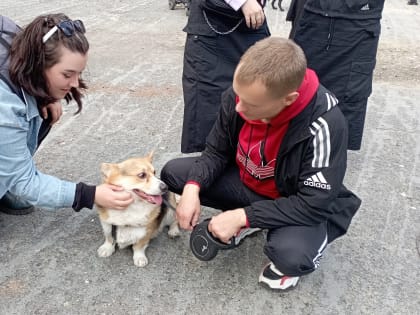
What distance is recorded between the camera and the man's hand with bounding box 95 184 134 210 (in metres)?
2.19

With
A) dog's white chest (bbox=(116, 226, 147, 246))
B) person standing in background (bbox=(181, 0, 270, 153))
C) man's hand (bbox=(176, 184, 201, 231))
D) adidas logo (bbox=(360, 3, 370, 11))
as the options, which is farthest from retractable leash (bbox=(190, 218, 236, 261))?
adidas logo (bbox=(360, 3, 370, 11))

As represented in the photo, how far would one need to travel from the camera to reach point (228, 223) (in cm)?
206

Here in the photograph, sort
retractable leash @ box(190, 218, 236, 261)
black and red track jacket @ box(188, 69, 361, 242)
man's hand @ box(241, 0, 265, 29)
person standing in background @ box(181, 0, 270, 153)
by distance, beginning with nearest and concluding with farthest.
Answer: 1. black and red track jacket @ box(188, 69, 361, 242)
2. retractable leash @ box(190, 218, 236, 261)
3. man's hand @ box(241, 0, 265, 29)
4. person standing in background @ box(181, 0, 270, 153)

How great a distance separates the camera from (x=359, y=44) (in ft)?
10.2

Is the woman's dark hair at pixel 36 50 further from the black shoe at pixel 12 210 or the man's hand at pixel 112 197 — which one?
the black shoe at pixel 12 210

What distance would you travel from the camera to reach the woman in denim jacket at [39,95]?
2023mm

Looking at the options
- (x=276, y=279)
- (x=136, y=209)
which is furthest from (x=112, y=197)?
(x=276, y=279)

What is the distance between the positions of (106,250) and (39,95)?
0.88 metres

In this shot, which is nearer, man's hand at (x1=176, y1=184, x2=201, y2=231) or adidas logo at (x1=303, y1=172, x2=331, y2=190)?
adidas logo at (x1=303, y1=172, x2=331, y2=190)

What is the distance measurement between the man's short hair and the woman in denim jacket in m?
0.81

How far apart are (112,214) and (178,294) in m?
0.51

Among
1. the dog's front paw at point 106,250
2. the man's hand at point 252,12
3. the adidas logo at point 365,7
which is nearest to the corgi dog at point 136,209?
the dog's front paw at point 106,250

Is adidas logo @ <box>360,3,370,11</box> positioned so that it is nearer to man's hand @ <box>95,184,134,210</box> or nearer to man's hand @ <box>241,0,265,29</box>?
man's hand @ <box>241,0,265,29</box>

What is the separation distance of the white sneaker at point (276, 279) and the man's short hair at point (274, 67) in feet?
2.97
